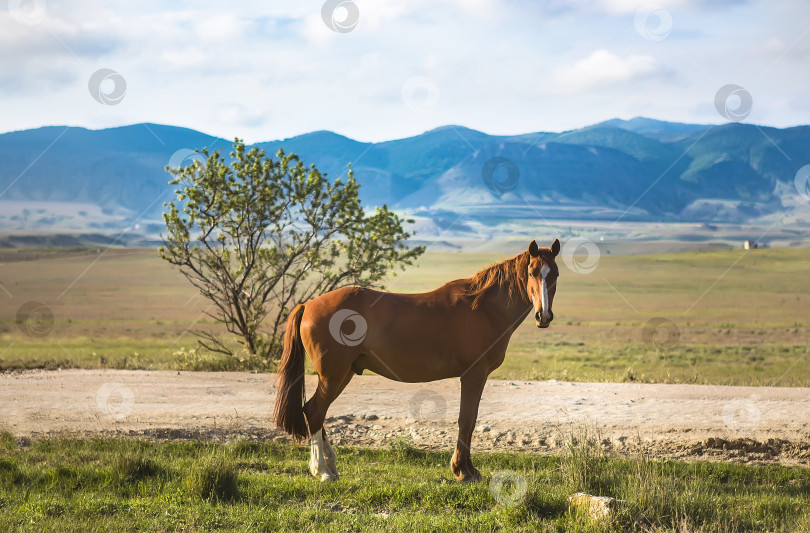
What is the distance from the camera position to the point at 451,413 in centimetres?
1308

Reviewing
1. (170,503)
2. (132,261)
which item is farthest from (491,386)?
(132,261)

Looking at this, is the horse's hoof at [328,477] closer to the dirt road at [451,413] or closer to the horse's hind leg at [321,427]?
the horse's hind leg at [321,427]

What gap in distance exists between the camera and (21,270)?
331 ft

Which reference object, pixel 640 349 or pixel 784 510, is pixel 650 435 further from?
pixel 640 349

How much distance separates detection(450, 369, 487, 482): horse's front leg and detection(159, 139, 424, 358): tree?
33.8ft

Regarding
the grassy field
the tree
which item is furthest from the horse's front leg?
the tree

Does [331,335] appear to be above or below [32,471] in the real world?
above

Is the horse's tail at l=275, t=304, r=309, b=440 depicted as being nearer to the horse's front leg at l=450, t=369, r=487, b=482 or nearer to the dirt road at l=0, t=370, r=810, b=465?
the horse's front leg at l=450, t=369, r=487, b=482

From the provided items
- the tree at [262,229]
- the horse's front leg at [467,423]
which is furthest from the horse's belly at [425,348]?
the tree at [262,229]

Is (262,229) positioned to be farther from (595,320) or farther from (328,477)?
(595,320)

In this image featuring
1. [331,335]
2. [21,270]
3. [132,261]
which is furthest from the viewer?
[132,261]

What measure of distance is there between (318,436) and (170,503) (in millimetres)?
1888

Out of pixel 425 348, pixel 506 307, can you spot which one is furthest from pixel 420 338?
pixel 506 307

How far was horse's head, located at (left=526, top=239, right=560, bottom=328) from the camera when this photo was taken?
27.3ft
